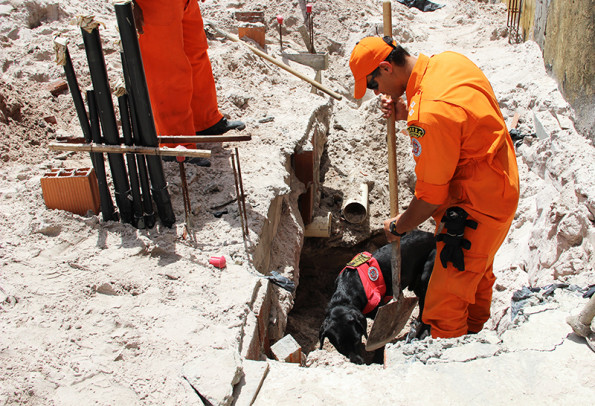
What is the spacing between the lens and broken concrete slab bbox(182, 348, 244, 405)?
2129 millimetres

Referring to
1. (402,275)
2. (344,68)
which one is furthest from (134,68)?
(344,68)

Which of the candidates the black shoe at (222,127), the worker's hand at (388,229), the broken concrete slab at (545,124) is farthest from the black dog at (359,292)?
the black shoe at (222,127)

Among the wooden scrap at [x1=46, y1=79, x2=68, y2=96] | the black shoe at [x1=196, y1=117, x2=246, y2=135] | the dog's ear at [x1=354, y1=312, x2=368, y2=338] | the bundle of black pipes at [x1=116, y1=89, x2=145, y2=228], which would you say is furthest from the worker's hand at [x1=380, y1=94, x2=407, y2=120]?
the wooden scrap at [x1=46, y1=79, x2=68, y2=96]

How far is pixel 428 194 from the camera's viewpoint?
2.52 m

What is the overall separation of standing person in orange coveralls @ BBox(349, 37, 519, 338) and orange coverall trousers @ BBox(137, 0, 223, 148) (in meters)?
1.73

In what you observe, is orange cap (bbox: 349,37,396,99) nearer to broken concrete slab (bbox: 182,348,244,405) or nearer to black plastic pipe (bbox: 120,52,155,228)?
black plastic pipe (bbox: 120,52,155,228)

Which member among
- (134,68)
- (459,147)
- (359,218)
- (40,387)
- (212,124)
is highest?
(134,68)

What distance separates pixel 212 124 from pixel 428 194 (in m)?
2.62

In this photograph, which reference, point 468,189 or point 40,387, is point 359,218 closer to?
point 468,189

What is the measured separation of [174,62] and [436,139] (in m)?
2.36

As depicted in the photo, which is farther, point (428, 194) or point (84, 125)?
point (84, 125)

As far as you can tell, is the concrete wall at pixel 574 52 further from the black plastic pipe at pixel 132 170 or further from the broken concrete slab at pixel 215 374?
the black plastic pipe at pixel 132 170

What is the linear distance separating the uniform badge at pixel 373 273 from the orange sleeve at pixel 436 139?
4.52 feet

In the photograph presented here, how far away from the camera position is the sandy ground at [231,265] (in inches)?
86.7
